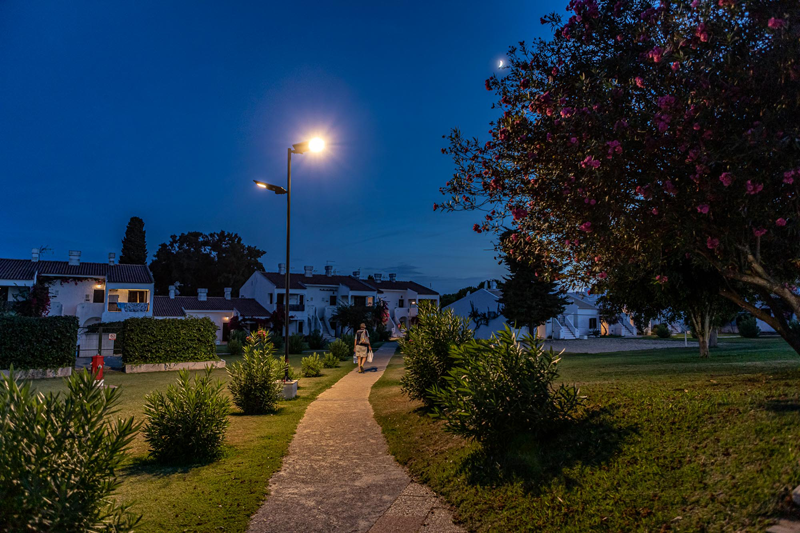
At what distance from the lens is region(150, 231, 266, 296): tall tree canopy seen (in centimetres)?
6769

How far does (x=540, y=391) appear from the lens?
620 centimetres

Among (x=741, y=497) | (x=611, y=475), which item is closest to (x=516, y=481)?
(x=611, y=475)

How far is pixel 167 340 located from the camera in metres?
22.2

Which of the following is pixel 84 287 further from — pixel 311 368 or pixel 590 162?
pixel 590 162

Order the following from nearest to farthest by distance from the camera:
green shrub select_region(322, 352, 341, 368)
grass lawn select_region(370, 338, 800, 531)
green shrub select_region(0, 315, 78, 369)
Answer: grass lawn select_region(370, 338, 800, 531) < green shrub select_region(0, 315, 78, 369) < green shrub select_region(322, 352, 341, 368)

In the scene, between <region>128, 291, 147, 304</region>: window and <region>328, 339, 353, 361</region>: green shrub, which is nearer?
<region>328, 339, 353, 361</region>: green shrub

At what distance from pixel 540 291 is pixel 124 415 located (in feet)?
100

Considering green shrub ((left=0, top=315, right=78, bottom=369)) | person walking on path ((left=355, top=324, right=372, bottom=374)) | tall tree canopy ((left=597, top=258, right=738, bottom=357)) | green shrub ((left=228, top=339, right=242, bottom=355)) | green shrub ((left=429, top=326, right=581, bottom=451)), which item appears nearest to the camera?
green shrub ((left=429, top=326, right=581, bottom=451))

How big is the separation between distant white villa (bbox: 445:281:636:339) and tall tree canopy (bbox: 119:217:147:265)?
38.6 meters

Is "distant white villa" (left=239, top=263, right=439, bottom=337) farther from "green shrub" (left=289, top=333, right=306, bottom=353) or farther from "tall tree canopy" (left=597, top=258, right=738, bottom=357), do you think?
"tall tree canopy" (left=597, top=258, right=738, bottom=357)

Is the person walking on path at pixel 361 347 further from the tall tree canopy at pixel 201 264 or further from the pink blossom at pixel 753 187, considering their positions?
the tall tree canopy at pixel 201 264

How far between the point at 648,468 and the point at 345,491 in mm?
3428

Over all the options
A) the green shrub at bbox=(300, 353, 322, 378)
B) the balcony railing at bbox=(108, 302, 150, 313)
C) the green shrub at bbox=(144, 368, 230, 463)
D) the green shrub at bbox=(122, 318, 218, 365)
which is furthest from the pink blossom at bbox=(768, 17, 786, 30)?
the balcony railing at bbox=(108, 302, 150, 313)

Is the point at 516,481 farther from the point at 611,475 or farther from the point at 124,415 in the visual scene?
the point at 124,415
